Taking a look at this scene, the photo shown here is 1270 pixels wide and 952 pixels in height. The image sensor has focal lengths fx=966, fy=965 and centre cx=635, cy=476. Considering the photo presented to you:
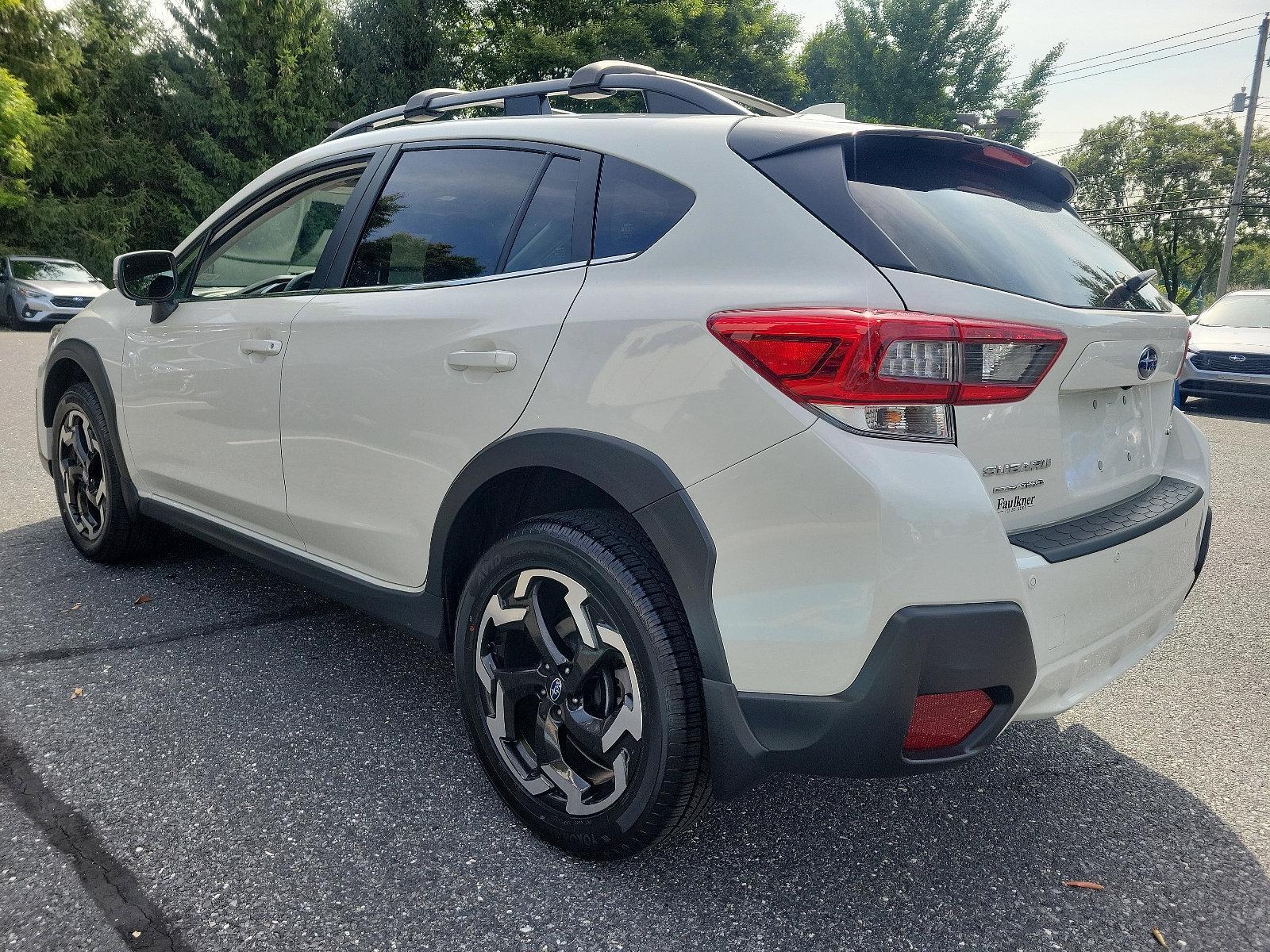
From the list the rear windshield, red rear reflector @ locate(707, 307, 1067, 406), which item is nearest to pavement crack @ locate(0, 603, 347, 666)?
red rear reflector @ locate(707, 307, 1067, 406)

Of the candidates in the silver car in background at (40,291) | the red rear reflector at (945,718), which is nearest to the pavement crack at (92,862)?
the red rear reflector at (945,718)

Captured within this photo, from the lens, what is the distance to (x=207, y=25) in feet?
96.7

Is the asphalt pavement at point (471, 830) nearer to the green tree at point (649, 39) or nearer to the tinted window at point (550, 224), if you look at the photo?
the tinted window at point (550, 224)

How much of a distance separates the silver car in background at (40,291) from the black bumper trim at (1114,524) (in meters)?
19.1

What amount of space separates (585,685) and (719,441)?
0.68 metres

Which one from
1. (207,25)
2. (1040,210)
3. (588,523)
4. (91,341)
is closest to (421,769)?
(588,523)

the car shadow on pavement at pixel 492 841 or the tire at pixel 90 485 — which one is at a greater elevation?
the tire at pixel 90 485

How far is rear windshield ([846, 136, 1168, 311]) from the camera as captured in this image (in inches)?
76.5

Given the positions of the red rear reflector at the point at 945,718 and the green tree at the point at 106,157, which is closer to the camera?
the red rear reflector at the point at 945,718

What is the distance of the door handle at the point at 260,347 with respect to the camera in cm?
298

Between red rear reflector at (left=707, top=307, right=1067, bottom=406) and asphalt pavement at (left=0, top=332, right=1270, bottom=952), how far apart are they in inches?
44.4

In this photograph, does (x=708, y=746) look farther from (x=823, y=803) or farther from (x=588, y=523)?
(x=823, y=803)

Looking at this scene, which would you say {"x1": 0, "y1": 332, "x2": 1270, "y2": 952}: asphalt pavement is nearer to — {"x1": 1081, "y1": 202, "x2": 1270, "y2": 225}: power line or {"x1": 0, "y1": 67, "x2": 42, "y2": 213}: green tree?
{"x1": 0, "y1": 67, "x2": 42, "y2": 213}: green tree

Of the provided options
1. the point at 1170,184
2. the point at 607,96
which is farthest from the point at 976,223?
the point at 1170,184
